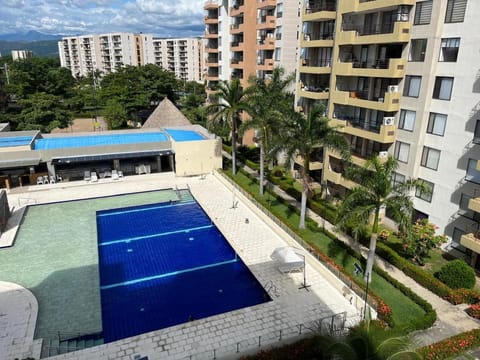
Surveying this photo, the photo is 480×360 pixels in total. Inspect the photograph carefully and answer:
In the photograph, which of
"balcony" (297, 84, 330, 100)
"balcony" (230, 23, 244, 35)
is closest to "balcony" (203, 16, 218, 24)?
"balcony" (230, 23, 244, 35)

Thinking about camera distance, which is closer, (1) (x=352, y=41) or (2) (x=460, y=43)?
(2) (x=460, y=43)

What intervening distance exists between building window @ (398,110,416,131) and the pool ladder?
50.3ft

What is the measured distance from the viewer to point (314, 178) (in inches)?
1523

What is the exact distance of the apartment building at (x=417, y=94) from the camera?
2266 cm

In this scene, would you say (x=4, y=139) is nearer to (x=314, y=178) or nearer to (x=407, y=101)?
(x=314, y=178)

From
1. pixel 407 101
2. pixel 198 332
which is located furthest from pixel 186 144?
pixel 198 332

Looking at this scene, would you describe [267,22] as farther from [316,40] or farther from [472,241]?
[472,241]

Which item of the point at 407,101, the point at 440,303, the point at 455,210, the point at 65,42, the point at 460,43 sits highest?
the point at 65,42

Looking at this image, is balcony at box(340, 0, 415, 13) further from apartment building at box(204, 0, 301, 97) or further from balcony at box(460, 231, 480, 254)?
balcony at box(460, 231, 480, 254)

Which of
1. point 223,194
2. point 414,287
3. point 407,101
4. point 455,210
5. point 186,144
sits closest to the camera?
point 414,287

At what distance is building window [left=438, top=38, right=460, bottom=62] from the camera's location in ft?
75.4

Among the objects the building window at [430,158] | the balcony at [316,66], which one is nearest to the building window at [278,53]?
the balcony at [316,66]

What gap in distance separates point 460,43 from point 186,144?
27272 mm

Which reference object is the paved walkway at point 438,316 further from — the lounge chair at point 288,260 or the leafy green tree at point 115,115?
the leafy green tree at point 115,115
